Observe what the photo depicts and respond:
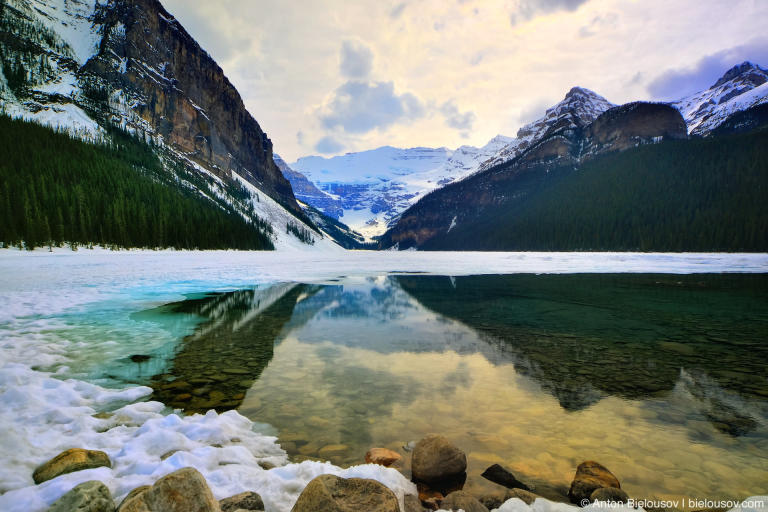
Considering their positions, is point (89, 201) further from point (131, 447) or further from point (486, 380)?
point (486, 380)

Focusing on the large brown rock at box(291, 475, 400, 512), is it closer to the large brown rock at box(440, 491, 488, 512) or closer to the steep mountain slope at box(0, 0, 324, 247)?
the large brown rock at box(440, 491, 488, 512)

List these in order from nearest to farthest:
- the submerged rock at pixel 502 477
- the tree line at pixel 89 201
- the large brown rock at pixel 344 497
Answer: the large brown rock at pixel 344 497 → the submerged rock at pixel 502 477 → the tree line at pixel 89 201

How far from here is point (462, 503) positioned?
3533 millimetres

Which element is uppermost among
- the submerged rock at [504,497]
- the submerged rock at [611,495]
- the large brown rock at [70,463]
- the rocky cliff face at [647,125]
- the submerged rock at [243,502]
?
the rocky cliff face at [647,125]

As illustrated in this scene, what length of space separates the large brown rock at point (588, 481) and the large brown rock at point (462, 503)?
1191mm

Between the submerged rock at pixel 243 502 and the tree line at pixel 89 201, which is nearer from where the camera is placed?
the submerged rock at pixel 243 502

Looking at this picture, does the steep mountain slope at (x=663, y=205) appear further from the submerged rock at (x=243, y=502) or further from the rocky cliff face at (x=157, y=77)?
the rocky cliff face at (x=157, y=77)

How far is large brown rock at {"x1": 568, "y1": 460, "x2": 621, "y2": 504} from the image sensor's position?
12.7ft

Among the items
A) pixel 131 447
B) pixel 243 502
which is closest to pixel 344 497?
pixel 243 502

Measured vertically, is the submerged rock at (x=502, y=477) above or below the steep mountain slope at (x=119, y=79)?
below

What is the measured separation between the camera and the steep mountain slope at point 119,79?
391ft

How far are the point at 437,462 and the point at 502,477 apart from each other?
810mm

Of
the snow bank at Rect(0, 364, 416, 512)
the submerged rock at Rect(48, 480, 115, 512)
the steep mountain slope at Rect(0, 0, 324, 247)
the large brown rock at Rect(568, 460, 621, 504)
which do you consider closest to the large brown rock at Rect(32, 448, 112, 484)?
the snow bank at Rect(0, 364, 416, 512)

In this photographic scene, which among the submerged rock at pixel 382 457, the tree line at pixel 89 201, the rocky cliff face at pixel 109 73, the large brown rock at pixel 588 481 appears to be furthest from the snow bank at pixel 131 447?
the rocky cliff face at pixel 109 73
